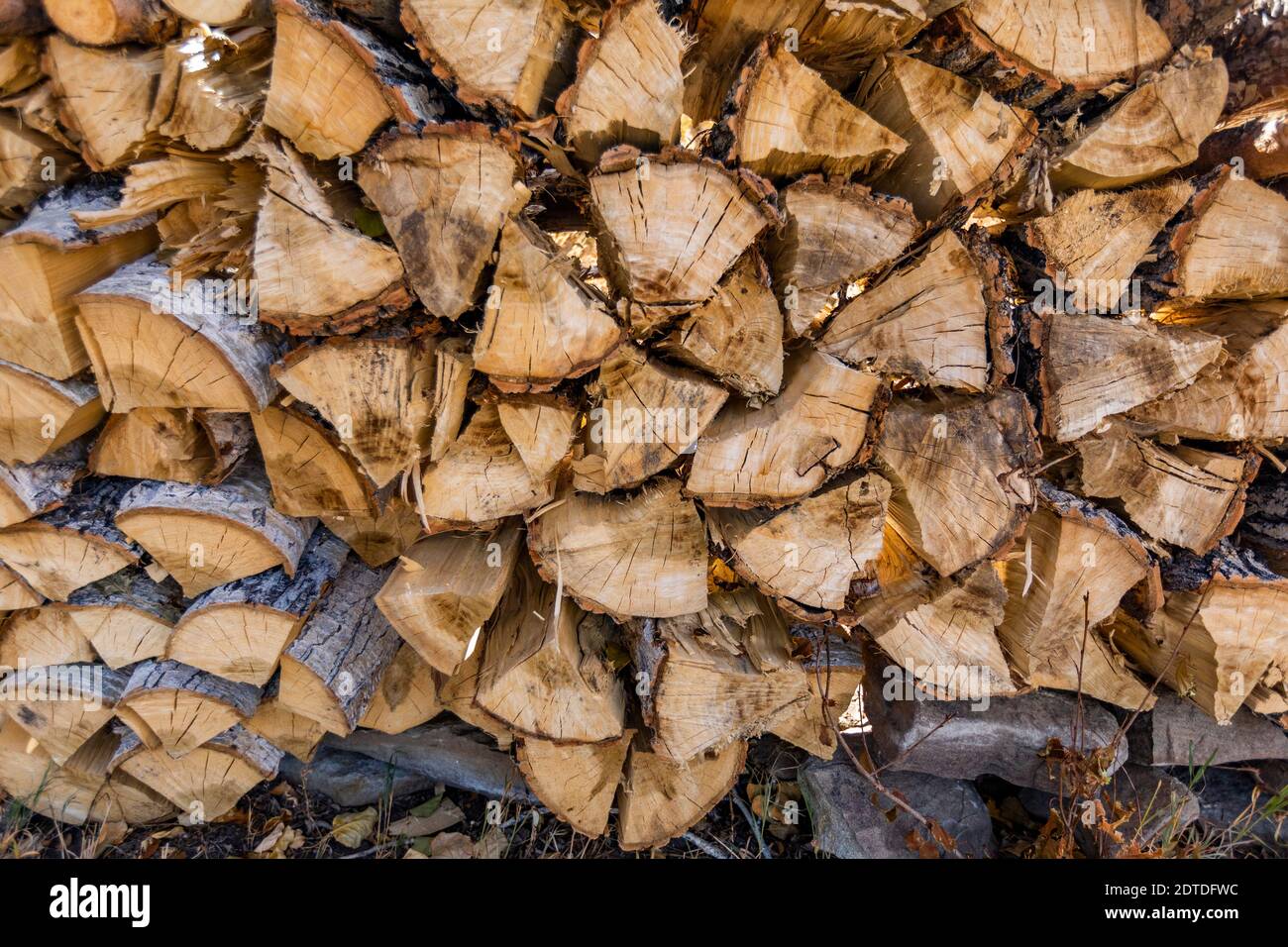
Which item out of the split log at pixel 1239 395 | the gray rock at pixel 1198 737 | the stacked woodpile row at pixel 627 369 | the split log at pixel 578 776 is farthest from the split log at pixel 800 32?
the gray rock at pixel 1198 737

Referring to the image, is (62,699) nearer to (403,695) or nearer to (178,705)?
(178,705)

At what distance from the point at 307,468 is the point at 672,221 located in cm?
106

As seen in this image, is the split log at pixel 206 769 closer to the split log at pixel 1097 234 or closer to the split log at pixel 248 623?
the split log at pixel 248 623

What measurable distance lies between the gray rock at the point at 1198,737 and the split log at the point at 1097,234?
4.40ft

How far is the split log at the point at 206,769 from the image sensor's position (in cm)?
234

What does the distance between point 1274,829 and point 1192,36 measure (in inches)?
97.0

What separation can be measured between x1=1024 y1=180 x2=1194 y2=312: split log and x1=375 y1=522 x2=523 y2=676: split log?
1592 mm

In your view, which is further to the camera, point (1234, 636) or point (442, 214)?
point (1234, 636)

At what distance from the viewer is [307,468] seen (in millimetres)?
1910

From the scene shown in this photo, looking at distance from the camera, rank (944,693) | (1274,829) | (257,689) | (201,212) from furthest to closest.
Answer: (1274,829) → (257,689) → (944,693) → (201,212)

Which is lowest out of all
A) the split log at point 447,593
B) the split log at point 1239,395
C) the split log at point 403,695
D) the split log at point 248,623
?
the split log at point 403,695

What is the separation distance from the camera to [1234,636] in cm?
220
